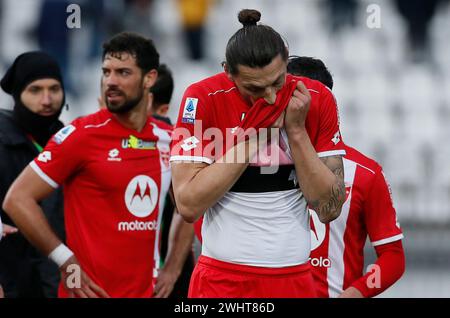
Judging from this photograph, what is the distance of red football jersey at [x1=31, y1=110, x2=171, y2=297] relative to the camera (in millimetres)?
4919

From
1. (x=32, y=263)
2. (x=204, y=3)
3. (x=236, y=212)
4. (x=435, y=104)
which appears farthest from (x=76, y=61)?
(x=236, y=212)

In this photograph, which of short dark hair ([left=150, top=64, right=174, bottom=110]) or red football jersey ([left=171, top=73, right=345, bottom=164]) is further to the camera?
short dark hair ([left=150, top=64, right=174, bottom=110])

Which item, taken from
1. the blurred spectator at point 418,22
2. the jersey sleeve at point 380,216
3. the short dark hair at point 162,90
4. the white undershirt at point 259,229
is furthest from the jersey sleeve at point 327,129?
the blurred spectator at point 418,22

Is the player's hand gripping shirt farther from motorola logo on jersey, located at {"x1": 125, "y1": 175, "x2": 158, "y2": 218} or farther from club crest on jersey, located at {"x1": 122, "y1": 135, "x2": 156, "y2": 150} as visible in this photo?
club crest on jersey, located at {"x1": 122, "y1": 135, "x2": 156, "y2": 150}

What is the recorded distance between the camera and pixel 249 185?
344 centimetres

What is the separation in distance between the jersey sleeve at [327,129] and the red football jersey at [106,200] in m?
1.74

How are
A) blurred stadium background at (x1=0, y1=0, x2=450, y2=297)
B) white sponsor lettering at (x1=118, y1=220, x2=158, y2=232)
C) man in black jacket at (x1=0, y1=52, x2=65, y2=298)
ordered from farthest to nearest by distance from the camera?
blurred stadium background at (x1=0, y1=0, x2=450, y2=297), man in black jacket at (x1=0, y1=52, x2=65, y2=298), white sponsor lettering at (x1=118, y1=220, x2=158, y2=232)

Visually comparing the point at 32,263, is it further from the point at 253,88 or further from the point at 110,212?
the point at 253,88

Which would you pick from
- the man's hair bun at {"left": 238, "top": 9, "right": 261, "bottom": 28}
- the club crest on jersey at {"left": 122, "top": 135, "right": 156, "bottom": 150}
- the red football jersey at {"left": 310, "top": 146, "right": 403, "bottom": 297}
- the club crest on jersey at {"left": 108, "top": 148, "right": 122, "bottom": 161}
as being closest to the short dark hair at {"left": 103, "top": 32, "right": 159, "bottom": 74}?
the club crest on jersey at {"left": 122, "top": 135, "right": 156, "bottom": 150}

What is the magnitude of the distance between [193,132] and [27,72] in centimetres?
264

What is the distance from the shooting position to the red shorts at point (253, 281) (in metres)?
3.45

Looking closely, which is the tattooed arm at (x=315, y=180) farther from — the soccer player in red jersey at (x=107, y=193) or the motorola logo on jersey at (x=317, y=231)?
the soccer player in red jersey at (x=107, y=193)

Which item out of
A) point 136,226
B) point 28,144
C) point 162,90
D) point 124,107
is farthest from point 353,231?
point 162,90

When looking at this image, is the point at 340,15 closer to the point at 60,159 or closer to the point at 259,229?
the point at 60,159
